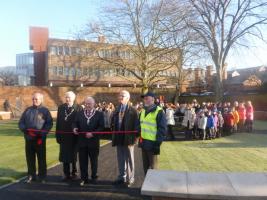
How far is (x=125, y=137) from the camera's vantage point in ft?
29.5

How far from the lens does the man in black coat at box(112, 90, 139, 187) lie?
900cm

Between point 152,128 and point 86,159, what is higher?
point 152,128

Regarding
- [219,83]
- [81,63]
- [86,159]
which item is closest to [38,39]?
[81,63]

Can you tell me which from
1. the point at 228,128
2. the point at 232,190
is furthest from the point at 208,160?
the point at 228,128

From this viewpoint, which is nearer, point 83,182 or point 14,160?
point 83,182

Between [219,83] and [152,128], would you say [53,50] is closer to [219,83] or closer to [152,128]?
[219,83]

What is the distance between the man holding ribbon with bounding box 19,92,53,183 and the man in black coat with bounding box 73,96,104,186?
0.77 meters

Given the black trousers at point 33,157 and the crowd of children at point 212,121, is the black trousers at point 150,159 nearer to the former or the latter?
the black trousers at point 33,157

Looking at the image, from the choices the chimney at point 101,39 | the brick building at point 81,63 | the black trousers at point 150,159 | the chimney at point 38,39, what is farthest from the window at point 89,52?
the chimney at point 38,39

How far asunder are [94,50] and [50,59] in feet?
102

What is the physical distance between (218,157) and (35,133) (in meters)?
6.36

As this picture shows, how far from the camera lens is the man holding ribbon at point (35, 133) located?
30.9 feet

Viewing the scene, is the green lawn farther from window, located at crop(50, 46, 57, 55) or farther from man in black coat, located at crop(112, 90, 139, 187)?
window, located at crop(50, 46, 57, 55)

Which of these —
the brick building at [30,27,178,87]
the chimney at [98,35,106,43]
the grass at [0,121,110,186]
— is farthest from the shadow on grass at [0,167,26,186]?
the brick building at [30,27,178,87]
